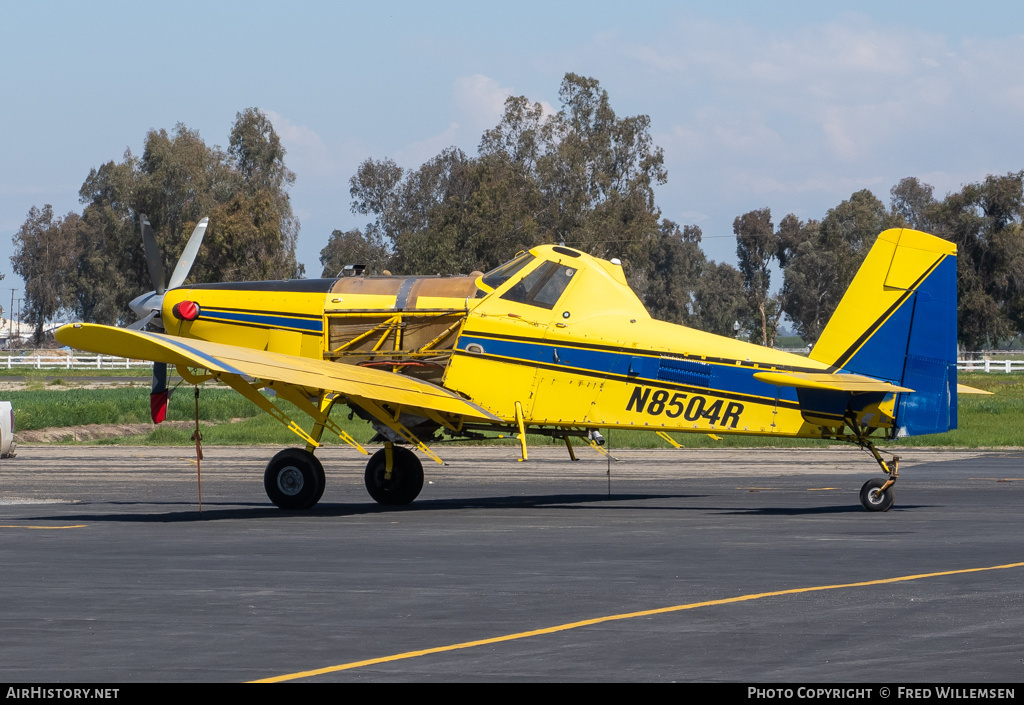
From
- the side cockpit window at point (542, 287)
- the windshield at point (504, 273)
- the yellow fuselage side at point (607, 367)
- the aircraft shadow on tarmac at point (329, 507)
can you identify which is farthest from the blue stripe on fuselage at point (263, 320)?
the side cockpit window at point (542, 287)

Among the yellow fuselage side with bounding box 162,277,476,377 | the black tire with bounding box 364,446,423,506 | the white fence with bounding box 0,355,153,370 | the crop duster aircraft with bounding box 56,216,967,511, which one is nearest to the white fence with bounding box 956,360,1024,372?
the white fence with bounding box 0,355,153,370

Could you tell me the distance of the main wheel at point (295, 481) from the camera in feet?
58.2

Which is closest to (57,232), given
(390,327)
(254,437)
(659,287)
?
(659,287)

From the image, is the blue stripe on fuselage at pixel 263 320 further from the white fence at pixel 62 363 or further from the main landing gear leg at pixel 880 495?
the white fence at pixel 62 363

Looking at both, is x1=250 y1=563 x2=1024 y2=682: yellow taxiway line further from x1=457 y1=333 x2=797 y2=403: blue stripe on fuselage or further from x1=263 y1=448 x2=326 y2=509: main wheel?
x1=263 y1=448 x2=326 y2=509: main wheel

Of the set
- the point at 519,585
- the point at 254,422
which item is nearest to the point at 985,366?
the point at 254,422

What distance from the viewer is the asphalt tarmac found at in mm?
7637

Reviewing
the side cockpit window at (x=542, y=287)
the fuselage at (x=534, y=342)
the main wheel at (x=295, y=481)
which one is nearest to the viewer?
the fuselage at (x=534, y=342)

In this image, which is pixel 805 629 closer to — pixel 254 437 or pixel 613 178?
pixel 254 437

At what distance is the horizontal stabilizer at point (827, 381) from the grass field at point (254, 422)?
52.1 ft

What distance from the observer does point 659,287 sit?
425 feet

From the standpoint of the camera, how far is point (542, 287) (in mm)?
18234

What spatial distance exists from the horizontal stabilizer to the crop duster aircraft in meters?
0.03

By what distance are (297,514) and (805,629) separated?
10038 millimetres
